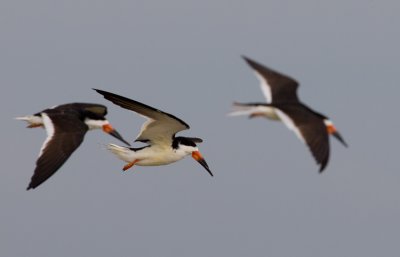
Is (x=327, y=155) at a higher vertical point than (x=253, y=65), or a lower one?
lower

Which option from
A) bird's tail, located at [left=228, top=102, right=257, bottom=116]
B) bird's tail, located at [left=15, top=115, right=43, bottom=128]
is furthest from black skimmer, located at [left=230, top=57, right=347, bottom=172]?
bird's tail, located at [left=15, top=115, right=43, bottom=128]

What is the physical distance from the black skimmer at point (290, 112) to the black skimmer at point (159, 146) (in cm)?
129

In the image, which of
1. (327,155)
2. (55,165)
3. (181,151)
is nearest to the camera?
(327,155)

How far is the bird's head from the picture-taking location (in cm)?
2511

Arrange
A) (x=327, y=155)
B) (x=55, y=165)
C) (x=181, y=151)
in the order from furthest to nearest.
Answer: (x=181, y=151) < (x=55, y=165) < (x=327, y=155)

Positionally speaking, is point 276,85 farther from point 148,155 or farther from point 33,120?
point 33,120

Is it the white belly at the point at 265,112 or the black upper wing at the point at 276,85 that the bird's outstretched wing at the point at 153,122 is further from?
the black upper wing at the point at 276,85

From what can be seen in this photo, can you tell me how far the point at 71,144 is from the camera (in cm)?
2433

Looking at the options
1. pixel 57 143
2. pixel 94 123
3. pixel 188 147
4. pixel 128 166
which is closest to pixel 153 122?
pixel 128 166

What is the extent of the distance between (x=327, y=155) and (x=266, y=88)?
3930 mm

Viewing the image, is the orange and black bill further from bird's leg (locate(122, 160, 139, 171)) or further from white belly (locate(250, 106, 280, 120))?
white belly (locate(250, 106, 280, 120))

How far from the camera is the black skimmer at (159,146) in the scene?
23828 mm

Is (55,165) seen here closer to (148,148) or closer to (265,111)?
(148,148)

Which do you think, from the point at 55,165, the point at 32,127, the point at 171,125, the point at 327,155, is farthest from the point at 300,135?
the point at 32,127
